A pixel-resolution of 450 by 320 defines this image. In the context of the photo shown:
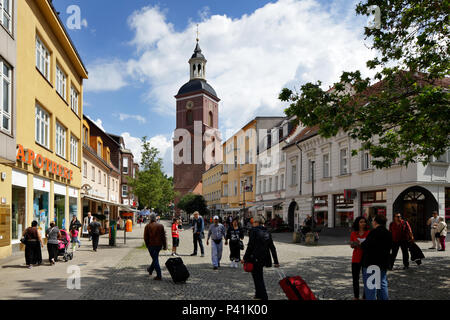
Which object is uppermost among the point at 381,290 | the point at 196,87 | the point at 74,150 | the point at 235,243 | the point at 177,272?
the point at 196,87

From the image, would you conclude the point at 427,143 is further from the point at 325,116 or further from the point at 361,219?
the point at 361,219

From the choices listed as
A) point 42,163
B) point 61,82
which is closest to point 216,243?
point 42,163

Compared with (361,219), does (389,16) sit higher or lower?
higher

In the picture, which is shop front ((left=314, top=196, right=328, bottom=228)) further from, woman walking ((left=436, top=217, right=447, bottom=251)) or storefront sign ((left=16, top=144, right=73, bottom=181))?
storefront sign ((left=16, top=144, right=73, bottom=181))

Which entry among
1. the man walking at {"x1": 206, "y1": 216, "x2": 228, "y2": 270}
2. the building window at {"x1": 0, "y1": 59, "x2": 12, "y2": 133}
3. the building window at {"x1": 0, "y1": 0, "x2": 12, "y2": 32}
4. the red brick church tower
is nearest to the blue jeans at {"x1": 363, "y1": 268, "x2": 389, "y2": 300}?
the man walking at {"x1": 206, "y1": 216, "x2": 228, "y2": 270}

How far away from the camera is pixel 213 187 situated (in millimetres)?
76562

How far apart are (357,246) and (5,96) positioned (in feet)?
39.3

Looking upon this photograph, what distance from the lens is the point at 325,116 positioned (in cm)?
1044

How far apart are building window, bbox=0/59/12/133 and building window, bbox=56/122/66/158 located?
7810 millimetres

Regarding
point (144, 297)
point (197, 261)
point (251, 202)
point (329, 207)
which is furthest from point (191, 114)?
point (144, 297)

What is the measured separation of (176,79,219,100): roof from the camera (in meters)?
Answer: 91.5

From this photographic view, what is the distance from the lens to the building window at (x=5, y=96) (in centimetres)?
1315

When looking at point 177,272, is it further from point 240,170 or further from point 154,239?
point 240,170
